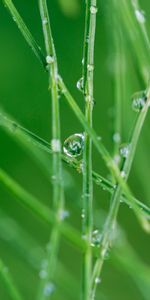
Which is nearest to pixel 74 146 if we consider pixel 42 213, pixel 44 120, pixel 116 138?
pixel 116 138

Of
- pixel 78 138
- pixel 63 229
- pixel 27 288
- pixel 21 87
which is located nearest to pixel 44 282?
pixel 63 229

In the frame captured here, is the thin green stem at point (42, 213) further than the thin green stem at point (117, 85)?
No

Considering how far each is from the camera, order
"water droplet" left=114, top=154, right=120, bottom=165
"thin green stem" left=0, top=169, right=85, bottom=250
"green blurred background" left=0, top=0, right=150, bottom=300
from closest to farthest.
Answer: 1. "thin green stem" left=0, top=169, right=85, bottom=250
2. "water droplet" left=114, top=154, right=120, bottom=165
3. "green blurred background" left=0, top=0, right=150, bottom=300

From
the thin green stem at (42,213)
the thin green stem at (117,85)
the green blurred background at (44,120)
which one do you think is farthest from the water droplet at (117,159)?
the green blurred background at (44,120)

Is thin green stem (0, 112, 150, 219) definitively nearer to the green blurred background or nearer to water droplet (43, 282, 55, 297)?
water droplet (43, 282, 55, 297)

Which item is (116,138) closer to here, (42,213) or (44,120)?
(42,213)

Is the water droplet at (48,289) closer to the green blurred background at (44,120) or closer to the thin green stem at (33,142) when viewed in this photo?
the thin green stem at (33,142)

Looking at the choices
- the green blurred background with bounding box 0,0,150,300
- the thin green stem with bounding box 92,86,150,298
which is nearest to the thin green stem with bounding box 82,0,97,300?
the thin green stem with bounding box 92,86,150,298

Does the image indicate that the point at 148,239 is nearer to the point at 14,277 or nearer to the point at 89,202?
the point at 14,277
